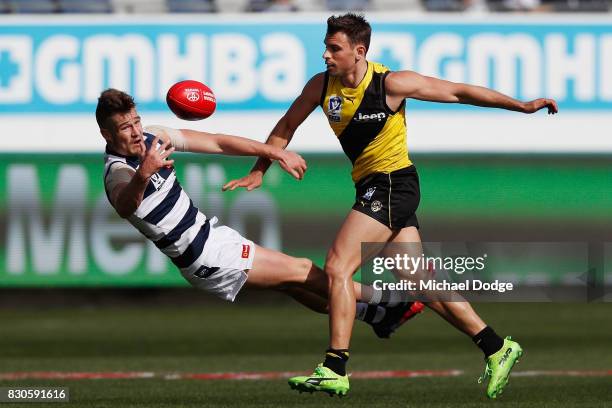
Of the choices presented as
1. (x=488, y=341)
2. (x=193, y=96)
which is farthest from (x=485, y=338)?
(x=193, y=96)

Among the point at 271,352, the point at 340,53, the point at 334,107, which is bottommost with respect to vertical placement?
the point at 271,352

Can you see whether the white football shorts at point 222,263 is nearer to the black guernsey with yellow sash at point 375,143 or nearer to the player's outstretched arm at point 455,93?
the black guernsey with yellow sash at point 375,143

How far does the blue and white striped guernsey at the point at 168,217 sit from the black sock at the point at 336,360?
4.17ft

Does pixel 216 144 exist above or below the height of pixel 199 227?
above

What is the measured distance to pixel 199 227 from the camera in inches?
336

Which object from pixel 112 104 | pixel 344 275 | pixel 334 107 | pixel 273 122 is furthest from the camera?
pixel 273 122

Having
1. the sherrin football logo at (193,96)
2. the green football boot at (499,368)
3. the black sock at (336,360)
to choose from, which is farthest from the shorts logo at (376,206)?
the sherrin football logo at (193,96)

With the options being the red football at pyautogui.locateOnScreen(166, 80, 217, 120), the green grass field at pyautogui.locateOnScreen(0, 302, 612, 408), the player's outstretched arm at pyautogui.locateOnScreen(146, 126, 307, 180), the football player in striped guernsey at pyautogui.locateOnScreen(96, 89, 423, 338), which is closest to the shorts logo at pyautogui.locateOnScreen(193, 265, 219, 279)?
the football player in striped guernsey at pyautogui.locateOnScreen(96, 89, 423, 338)

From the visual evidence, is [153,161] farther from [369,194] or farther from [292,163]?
[369,194]

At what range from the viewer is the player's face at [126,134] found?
26.5 feet

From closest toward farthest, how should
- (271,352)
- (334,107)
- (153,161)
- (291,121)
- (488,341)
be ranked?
(153,161)
(334,107)
(488,341)
(291,121)
(271,352)

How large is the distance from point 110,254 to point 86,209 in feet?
2.70

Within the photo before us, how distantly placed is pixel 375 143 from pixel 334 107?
39cm

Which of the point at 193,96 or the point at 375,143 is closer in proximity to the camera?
the point at 375,143
